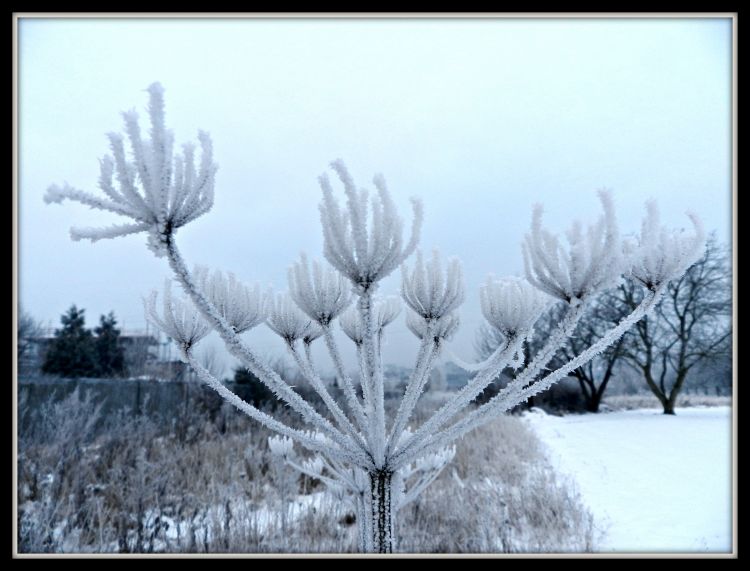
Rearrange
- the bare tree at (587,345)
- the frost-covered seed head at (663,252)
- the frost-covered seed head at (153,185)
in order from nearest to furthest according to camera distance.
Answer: the frost-covered seed head at (153,185) → the frost-covered seed head at (663,252) → the bare tree at (587,345)

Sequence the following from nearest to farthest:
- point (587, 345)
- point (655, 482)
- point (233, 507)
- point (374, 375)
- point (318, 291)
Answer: point (374, 375)
point (318, 291)
point (233, 507)
point (655, 482)
point (587, 345)

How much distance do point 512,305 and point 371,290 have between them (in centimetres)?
52

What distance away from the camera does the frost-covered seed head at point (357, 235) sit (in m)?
1.14

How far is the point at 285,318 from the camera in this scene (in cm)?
176

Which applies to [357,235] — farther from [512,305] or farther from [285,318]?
[285,318]

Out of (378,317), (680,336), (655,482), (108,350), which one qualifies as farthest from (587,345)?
(108,350)

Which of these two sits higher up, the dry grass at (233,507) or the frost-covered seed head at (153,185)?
the frost-covered seed head at (153,185)

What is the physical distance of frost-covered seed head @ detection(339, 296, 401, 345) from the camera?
1939 mm

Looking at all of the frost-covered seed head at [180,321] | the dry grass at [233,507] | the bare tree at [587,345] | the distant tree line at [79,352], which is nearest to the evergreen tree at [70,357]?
the distant tree line at [79,352]

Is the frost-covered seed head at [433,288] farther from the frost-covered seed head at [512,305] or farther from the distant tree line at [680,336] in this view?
the distant tree line at [680,336]

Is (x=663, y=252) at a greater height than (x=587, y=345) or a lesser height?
greater
